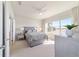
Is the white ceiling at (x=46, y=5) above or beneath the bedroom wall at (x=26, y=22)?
above

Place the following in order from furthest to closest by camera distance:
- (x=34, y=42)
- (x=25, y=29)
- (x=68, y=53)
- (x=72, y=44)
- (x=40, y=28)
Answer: (x=40, y=28)
(x=25, y=29)
(x=34, y=42)
(x=68, y=53)
(x=72, y=44)

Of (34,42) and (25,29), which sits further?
(25,29)

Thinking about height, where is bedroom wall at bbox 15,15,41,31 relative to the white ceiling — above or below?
below

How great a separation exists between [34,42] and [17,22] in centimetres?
407

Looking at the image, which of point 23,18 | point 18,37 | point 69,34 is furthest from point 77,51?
point 23,18

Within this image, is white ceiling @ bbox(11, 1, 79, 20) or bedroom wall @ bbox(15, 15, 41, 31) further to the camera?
bedroom wall @ bbox(15, 15, 41, 31)

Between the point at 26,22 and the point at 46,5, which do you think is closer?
the point at 46,5

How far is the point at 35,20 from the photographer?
35.6 ft

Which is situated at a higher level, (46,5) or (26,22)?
(46,5)

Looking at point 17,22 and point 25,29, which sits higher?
point 17,22

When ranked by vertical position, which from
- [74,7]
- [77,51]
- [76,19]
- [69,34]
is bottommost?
[77,51]

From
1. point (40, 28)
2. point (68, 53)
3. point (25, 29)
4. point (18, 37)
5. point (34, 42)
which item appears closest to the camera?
point (68, 53)

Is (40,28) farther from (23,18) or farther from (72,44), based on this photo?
(72,44)

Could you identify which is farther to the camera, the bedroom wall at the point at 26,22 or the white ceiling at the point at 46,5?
the bedroom wall at the point at 26,22
